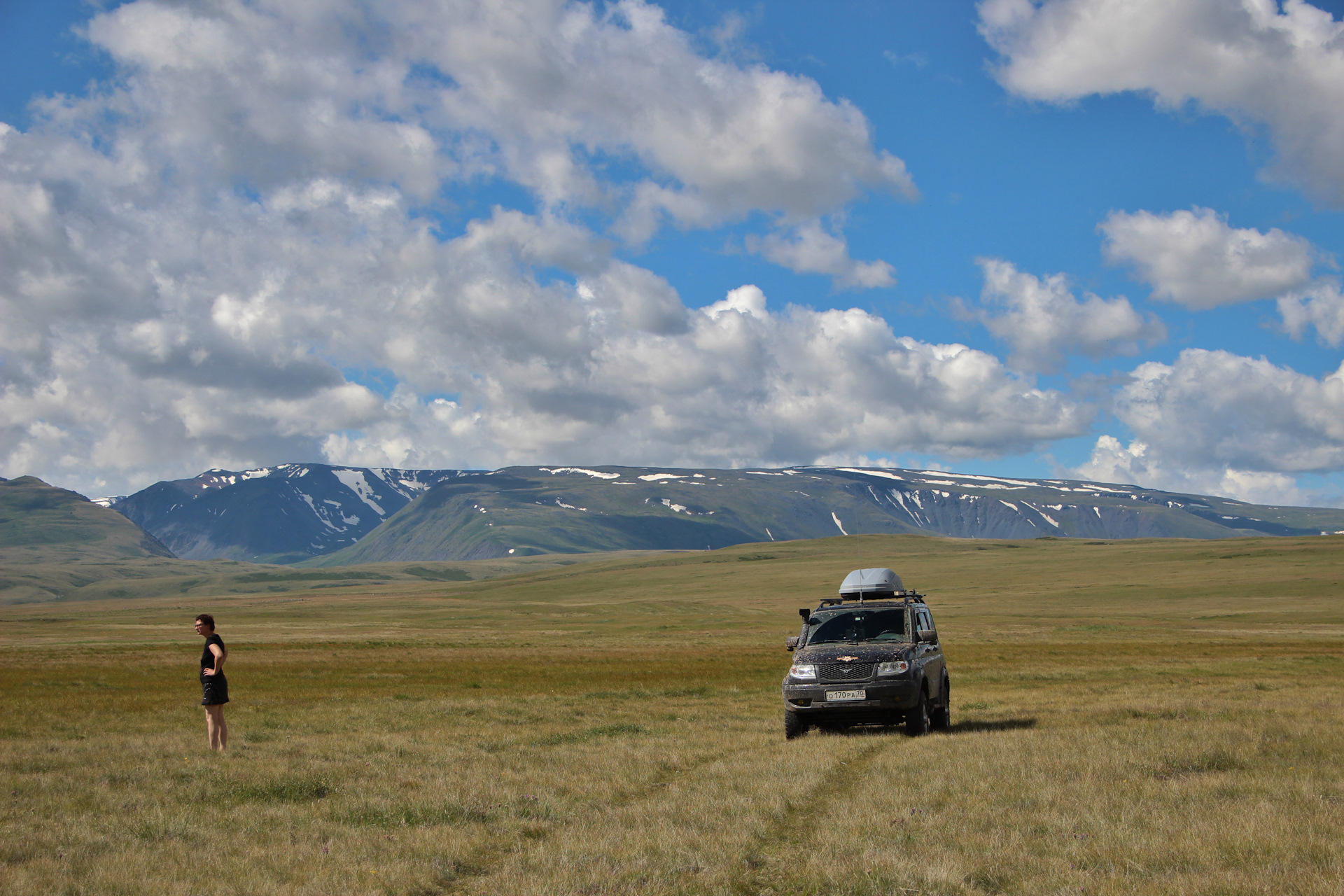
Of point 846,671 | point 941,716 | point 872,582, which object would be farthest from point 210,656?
point 872,582

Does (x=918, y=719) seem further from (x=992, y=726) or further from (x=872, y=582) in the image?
(x=872, y=582)

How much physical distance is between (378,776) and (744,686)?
1993cm

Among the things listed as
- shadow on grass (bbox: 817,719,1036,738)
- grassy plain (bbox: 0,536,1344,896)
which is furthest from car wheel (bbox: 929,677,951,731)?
grassy plain (bbox: 0,536,1344,896)

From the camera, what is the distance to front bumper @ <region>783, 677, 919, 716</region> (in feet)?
57.3

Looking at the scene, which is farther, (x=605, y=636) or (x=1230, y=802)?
(x=605, y=636)

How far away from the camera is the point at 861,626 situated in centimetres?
1962

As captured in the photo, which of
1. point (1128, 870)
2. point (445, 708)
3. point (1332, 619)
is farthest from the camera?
point (1332, 619)

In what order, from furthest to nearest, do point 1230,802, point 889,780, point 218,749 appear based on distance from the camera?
point 218,749 → point 889,780 → point 1230,802

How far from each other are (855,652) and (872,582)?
6736mm

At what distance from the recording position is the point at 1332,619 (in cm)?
8400

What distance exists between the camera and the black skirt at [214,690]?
16453 mm

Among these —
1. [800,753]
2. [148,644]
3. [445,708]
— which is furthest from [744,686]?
[148,644]

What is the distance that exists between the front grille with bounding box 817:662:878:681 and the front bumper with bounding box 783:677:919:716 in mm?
103

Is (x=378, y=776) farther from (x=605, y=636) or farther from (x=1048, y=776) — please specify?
(x=605, y=636)
